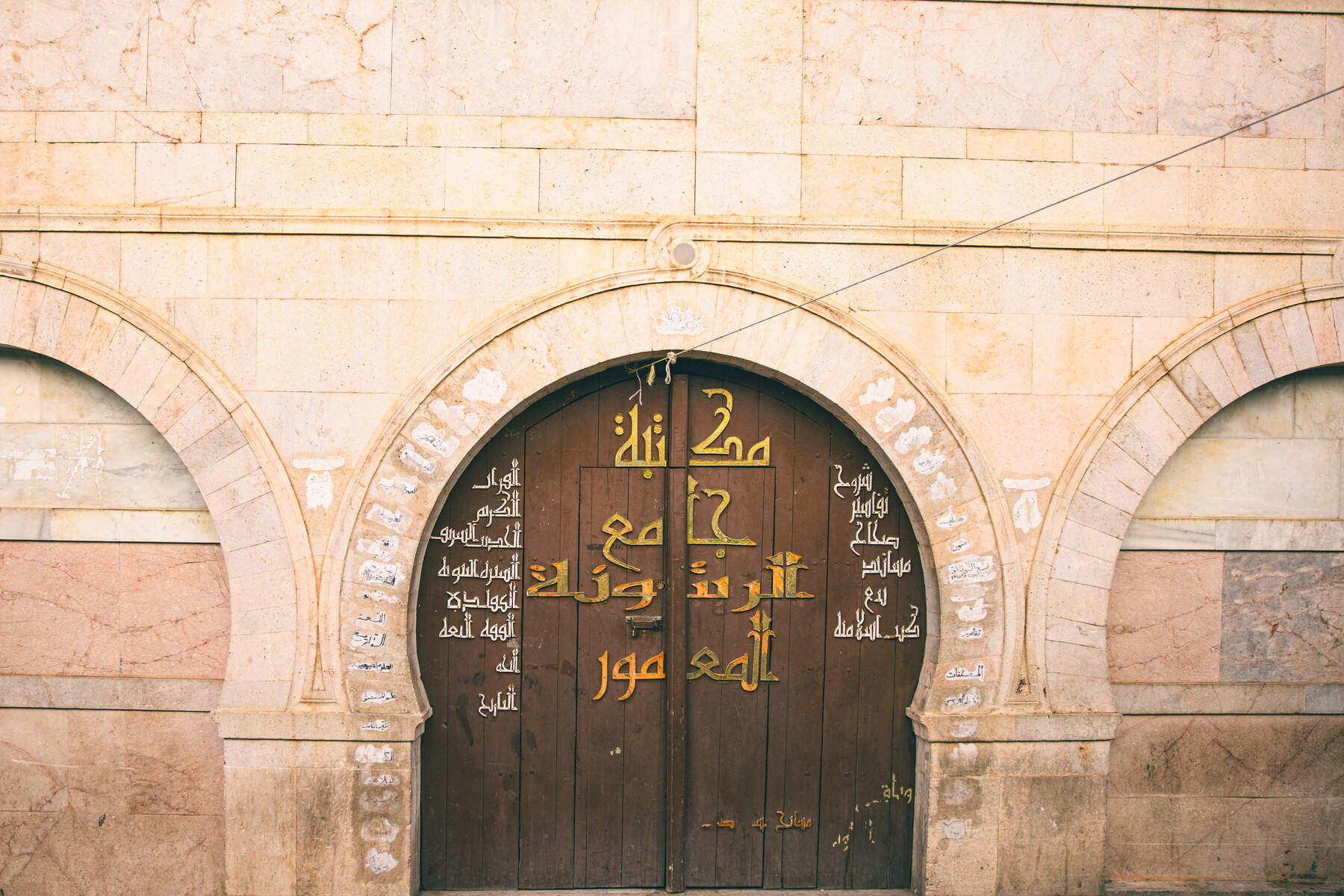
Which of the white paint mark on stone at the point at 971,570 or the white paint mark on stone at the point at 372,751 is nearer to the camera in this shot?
the white paint mark on stone at the point at 372,751

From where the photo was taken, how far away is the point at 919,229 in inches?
197

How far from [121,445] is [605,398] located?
273 centimetres

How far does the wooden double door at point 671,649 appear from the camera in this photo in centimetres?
524

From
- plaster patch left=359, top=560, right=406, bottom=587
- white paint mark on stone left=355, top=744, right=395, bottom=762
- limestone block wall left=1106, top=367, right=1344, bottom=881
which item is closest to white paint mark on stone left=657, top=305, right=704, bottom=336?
plaster patch left=359, top=560, right=406, bottom=587

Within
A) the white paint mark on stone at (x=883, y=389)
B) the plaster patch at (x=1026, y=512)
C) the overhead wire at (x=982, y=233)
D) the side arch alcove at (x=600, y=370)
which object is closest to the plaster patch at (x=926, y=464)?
the side arch alcove at (x=600, y=370)

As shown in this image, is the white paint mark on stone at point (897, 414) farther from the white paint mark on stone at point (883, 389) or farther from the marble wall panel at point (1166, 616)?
the marble wall panel at point (1166, 616)

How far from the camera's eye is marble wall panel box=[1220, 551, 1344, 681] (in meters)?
5.37

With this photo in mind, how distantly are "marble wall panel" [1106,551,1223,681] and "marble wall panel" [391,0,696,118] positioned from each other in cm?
370

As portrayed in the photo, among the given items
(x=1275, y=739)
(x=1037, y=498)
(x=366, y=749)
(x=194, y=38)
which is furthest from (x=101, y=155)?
(x=1275, y=739)

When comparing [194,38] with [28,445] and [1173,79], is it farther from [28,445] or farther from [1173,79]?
[1173,79]

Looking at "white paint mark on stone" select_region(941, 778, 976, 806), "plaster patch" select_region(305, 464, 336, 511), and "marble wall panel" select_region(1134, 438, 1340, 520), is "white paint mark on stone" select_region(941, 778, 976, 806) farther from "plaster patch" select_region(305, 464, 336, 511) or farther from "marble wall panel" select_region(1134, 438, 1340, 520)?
"plaster patch" select_region(305, 464, 336, 511)

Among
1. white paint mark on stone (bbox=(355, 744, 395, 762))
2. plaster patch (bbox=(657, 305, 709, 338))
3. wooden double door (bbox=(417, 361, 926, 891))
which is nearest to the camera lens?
white paint mark on stone (bbox=(355, 744, 395, 762))


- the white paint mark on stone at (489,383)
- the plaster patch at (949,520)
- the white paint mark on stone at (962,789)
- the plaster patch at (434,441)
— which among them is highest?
the white paint mark on stone at (489,383)

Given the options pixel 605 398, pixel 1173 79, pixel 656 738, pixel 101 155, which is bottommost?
pixel 656 738
